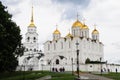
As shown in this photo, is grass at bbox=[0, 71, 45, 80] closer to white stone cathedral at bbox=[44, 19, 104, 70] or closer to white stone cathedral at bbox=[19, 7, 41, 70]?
white stone cathedral at bbox=[44, 19, 104, 70]

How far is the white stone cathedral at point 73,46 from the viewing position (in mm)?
99812

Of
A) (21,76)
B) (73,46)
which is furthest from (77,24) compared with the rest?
(21,76)

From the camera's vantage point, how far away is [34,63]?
10800 cm

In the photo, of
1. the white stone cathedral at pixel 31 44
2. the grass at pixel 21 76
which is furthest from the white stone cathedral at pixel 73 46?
the grass at pixel 21 76

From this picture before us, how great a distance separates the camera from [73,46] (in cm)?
10100

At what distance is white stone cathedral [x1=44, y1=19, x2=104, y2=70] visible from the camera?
327 feet

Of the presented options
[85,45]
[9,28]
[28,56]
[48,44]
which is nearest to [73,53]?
[85,45]

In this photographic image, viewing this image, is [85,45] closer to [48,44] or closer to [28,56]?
[48,44]

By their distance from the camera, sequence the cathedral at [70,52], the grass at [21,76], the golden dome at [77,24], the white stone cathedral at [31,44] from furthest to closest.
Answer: the white stone cathedral at [31,44] < the golden dome at [77,24] < the cathedral at [70,52] < the grass at [21,76]

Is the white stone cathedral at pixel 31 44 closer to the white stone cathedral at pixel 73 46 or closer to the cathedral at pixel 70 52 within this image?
the cathedral at pixel 70 52

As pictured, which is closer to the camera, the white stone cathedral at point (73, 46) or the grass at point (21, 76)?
the grass at point (21, 76)

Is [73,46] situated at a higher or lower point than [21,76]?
higher

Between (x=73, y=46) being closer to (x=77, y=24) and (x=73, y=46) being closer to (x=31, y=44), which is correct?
(x=77, y=24)

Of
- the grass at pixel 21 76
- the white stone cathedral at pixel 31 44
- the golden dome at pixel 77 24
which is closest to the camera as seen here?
the grass at pixel 21 76
